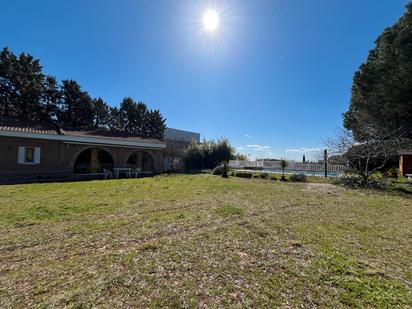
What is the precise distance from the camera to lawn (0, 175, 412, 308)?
198cm

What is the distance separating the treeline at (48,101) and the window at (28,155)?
5378 millimetres

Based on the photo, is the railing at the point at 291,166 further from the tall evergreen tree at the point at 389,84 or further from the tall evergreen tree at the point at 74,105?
the tall evergreen tree at the point at 74,105

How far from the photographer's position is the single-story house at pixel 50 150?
11.9 m

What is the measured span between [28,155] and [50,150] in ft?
3.66

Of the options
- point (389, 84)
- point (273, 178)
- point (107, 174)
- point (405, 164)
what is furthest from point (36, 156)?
point (405, 164)

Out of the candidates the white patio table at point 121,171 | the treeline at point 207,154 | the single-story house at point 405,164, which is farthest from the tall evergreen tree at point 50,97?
the single-story house at point 405,164

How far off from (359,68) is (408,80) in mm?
3799

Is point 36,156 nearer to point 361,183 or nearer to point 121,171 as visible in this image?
point 121,171

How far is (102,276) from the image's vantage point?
226 centimetres

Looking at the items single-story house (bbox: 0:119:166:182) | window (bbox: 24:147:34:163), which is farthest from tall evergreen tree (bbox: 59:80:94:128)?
window (bbox: 24:147:34:163)

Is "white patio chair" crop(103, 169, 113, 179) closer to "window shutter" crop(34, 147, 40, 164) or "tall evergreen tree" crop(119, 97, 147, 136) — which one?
"window shutter" crop(34, 147, 40, 164)

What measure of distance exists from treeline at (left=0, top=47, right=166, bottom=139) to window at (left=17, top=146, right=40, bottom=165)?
538 cm

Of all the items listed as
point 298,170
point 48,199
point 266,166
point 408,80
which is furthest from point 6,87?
point 408,80

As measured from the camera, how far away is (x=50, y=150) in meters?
13.2
